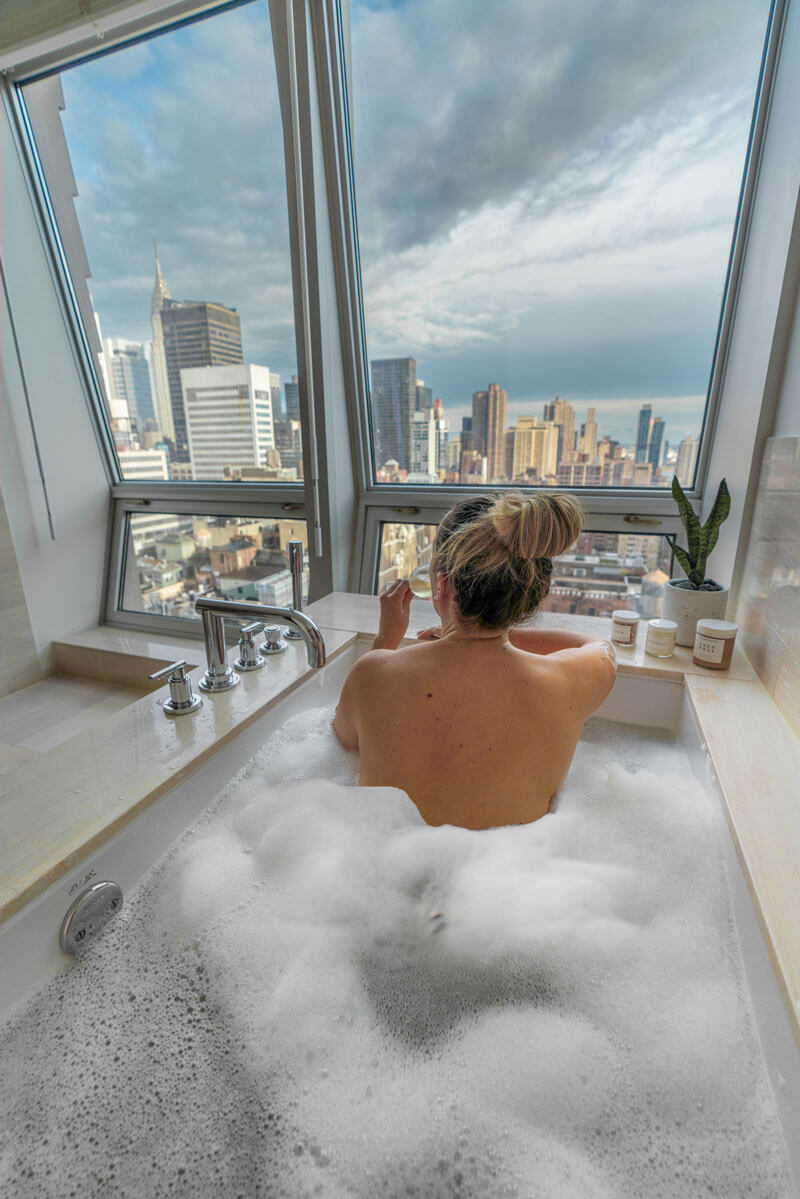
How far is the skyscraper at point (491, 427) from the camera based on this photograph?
2014 millimetres

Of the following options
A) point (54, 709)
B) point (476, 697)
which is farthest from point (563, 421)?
point (54, 709)

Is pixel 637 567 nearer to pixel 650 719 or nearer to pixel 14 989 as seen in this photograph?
pixel 650 719

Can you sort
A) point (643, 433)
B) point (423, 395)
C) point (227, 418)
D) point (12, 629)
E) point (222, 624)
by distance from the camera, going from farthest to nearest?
point (227, 418) < point (12, 629) < point (423, 395) < point (643, 433) < point (222, 624)

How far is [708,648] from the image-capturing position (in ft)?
4.45

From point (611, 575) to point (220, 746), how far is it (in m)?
1.56

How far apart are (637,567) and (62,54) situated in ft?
9.42

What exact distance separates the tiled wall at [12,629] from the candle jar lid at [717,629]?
2489mm

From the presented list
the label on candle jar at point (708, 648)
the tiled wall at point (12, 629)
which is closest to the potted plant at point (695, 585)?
Answer: the label on candle jar at point (708, 648)

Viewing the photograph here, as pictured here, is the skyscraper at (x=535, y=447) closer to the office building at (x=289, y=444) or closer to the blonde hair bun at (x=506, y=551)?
the office building at (x=289, y=444)

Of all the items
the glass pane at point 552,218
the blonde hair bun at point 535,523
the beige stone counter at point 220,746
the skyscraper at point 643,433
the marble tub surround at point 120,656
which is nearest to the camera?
the beige stone counter at point 220,746

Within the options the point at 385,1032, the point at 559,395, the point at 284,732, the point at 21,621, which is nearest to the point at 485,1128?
the point at 385,1032

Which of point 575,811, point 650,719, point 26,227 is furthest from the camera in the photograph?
point 26,227

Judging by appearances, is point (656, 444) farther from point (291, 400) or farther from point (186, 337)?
point (186, 337)

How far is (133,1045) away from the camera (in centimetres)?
70
